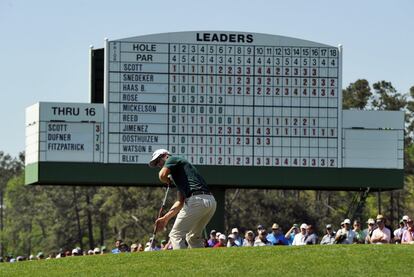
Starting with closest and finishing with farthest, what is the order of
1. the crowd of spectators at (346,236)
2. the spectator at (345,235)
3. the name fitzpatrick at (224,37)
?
the crowd of spectators at (346,236) → the spectator at (345,235) → the name fitzpatrick at (224,37)

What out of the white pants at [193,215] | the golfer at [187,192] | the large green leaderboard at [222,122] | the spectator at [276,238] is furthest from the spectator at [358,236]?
the large green leaderboard at [222,122]

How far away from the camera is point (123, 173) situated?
39.2 m

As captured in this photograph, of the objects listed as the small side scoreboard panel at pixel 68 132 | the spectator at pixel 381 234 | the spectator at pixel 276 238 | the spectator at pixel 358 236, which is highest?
the small side scoreboard panel at pixel 68 132

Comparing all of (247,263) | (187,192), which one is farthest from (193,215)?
(247,263)

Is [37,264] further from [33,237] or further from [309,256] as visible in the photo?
[33,237]

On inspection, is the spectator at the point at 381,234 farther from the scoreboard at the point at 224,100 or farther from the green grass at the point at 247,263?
the scoreboard at the point at 224,100

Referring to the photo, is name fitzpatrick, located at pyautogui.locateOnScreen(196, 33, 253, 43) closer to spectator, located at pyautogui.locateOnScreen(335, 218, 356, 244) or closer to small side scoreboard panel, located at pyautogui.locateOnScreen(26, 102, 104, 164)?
small side scoreboard panel, located at pyautogui.locateOnScreen(26, 102, 104, 164)

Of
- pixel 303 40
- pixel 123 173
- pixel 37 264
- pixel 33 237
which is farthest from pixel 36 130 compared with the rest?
pixel 33 237

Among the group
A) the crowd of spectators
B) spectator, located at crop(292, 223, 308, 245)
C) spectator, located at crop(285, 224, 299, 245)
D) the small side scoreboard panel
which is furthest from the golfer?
the small side scoreboard panel

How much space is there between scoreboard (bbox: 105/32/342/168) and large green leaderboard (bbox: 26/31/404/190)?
0.03 m

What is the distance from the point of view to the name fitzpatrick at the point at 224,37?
39.5 meters

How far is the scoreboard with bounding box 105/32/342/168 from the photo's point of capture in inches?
1539

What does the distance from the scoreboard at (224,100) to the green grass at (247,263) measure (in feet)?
55.8

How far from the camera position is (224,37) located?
130 ft
